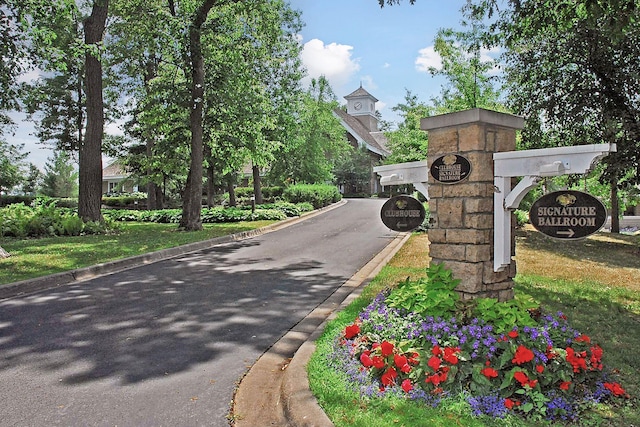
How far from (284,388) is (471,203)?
92.6 inches

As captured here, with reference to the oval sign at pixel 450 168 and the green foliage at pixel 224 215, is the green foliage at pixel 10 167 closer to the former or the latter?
the green foliage at pixel 224 215

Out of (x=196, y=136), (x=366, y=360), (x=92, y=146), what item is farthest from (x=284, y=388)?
(x=92, y=146)

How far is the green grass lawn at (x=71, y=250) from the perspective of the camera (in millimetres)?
8672

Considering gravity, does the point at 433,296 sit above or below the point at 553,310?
above

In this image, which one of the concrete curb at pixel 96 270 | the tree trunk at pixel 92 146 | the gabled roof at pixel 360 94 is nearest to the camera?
the concrete curb at pixel 96 270

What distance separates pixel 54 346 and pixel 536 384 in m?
4.68

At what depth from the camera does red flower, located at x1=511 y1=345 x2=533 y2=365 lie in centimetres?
328

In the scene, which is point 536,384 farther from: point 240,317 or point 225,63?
point 225,63

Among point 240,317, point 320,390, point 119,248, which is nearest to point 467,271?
point 320,390

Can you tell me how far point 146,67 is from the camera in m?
21.5

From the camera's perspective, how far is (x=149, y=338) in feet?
16.8

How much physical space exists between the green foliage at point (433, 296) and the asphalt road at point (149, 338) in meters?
1.62

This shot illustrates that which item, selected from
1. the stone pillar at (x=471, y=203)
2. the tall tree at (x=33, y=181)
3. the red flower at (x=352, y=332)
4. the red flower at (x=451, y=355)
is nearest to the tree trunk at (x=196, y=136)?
the red flower at (x=352, y=332)

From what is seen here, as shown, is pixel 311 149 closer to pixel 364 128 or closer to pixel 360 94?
pixel 364 128
